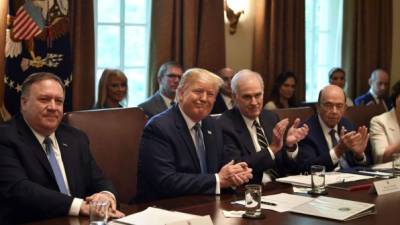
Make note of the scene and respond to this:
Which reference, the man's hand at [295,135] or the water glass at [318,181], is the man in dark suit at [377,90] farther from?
the water glass at [318,181]

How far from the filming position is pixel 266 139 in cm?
367

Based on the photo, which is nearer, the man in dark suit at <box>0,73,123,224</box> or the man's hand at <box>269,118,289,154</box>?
the man in dark suit at <box>0,73,123,224</box>

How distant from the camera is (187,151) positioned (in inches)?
121

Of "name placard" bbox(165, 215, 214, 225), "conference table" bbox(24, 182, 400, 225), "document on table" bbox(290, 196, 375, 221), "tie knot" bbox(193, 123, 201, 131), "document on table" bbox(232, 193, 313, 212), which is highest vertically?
"tie knot" bbox(193, 123, 201, 131)

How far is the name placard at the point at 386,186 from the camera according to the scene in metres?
2.81

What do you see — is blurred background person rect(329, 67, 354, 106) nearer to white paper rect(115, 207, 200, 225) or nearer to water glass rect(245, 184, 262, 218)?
water glass rect(245, 184, 262, 218)

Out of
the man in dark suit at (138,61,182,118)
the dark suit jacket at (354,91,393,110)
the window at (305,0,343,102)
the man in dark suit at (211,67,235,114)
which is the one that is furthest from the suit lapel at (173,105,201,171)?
the window at (305,0,343,102)

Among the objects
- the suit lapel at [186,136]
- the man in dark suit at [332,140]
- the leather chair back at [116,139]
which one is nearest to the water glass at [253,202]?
the suit lapel at [186,136]

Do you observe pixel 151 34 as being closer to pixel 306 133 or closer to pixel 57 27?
pixel 57 27

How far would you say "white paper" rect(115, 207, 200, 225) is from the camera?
7.23ft

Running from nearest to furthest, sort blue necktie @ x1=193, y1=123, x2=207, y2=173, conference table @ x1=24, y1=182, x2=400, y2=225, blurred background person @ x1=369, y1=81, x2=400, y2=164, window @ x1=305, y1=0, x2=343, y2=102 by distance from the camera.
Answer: conference table @ x1=24, y1=182, x2=400, y2=225 < blue necktie @ x1=193, y1=123, x2=207, y2=173 < blurred background person @ x1=369, y1=81, x2=400, y2=164 < window @ x1=305, y1=0, x2=343, y2=102

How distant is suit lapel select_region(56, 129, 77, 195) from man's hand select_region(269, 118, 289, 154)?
1.11m

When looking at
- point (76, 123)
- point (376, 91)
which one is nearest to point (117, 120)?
point (76, 123)

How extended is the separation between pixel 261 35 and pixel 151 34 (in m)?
1.25
